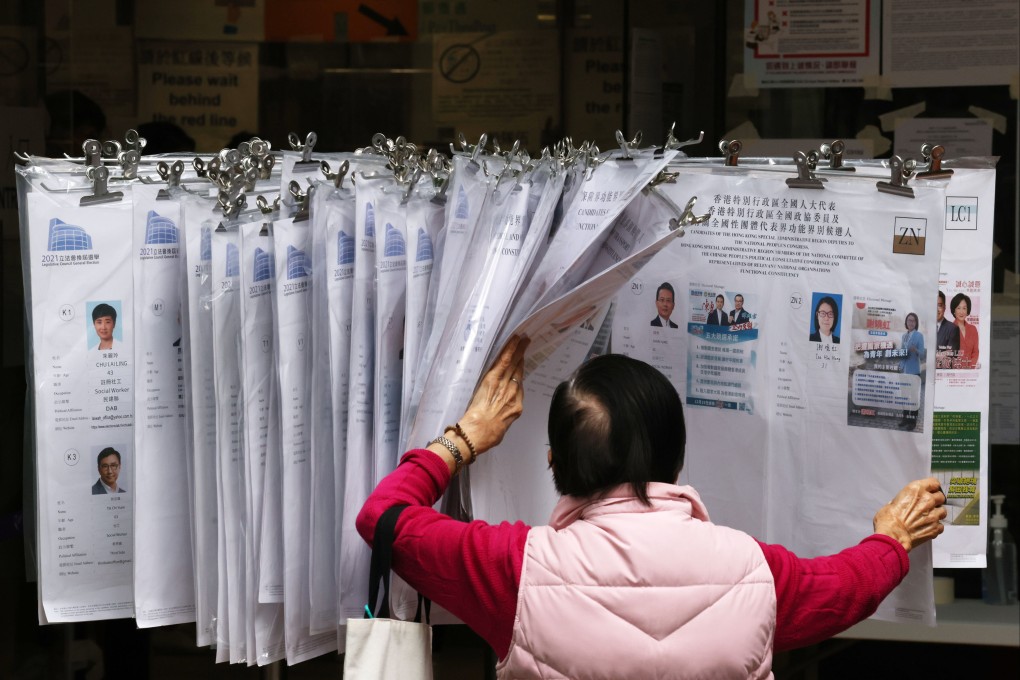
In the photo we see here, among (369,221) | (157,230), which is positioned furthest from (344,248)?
(157,230)

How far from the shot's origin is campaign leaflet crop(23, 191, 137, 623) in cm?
179

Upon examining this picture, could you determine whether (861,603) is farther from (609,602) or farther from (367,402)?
(367,402)

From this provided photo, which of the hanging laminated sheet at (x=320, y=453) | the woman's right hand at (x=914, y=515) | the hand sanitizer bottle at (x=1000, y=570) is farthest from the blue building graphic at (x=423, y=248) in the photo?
the hand sanitizer bottle at (x=1000, y=570)

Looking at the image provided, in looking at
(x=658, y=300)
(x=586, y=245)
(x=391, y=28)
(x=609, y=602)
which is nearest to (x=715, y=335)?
(x=658, y=300)

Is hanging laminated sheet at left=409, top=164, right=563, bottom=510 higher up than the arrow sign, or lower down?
lower down

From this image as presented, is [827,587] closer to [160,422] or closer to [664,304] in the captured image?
[664,304]

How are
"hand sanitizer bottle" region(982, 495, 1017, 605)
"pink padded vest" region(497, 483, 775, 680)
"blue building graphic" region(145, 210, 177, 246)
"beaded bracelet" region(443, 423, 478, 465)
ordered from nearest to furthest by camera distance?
"pink padded vest" region(497, 483, 775, 680), "beaded bracelet" region(443, 423, 478, 465), "blue building graphic" region(145, 210, 177, 246), "hand sanitizer bottle" region(982, 495, 1017, 605)

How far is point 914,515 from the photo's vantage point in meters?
1.71

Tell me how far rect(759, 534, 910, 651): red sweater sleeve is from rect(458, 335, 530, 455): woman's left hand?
0.41m

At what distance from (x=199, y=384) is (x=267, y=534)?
25 cm

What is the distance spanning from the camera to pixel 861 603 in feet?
5.23

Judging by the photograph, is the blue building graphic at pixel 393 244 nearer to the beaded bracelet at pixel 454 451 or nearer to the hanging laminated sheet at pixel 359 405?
the hanging laminated sheet at pixel 359 405

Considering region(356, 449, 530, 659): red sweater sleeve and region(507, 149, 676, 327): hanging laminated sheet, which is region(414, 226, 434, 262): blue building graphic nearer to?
region(507, 149, 676, 327): hanging laminated sheet

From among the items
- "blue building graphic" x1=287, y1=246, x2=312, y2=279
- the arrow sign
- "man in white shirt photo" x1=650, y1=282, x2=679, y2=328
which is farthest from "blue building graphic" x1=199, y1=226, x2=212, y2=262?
the arrow sign
